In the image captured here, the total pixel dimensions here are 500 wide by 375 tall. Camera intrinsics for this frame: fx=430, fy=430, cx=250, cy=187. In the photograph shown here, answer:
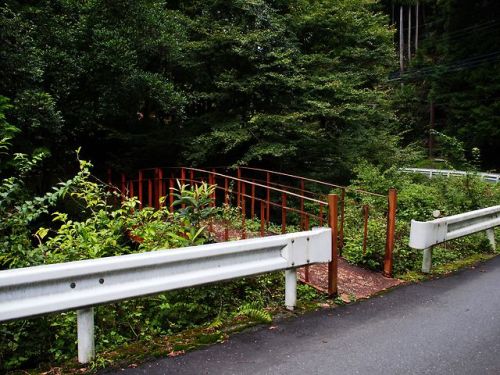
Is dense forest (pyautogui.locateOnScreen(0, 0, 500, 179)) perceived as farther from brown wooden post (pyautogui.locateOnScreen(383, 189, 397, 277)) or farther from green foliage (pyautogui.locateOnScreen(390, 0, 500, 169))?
green foliage (pyautogui.locateOnScreen(390, 0, 500, 169))

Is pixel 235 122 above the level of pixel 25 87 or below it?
below

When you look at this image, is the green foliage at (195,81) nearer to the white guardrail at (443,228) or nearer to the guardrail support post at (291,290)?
the white guardrail at (443,228)

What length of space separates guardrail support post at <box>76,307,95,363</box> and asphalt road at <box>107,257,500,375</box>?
0.99 ft

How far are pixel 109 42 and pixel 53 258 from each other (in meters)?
7.03

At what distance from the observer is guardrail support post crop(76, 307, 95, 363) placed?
311cm

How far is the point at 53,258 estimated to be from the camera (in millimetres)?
3920

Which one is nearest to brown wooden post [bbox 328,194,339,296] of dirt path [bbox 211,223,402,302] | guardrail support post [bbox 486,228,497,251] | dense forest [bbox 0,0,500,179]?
dirt path [bbox 211,223,402,302]

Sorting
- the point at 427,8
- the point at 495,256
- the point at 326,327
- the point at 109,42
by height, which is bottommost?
the point at 495,256

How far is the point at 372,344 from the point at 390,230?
2266mm

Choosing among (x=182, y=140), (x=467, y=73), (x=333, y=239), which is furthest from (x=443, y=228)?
(x=467, y=73)

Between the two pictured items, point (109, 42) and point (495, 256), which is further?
point (109, 42)

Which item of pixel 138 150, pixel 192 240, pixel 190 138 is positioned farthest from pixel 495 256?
pixel 138 150

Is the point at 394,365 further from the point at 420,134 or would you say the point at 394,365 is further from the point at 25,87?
the point at 420,134

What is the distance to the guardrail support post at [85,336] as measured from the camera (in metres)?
3.11
